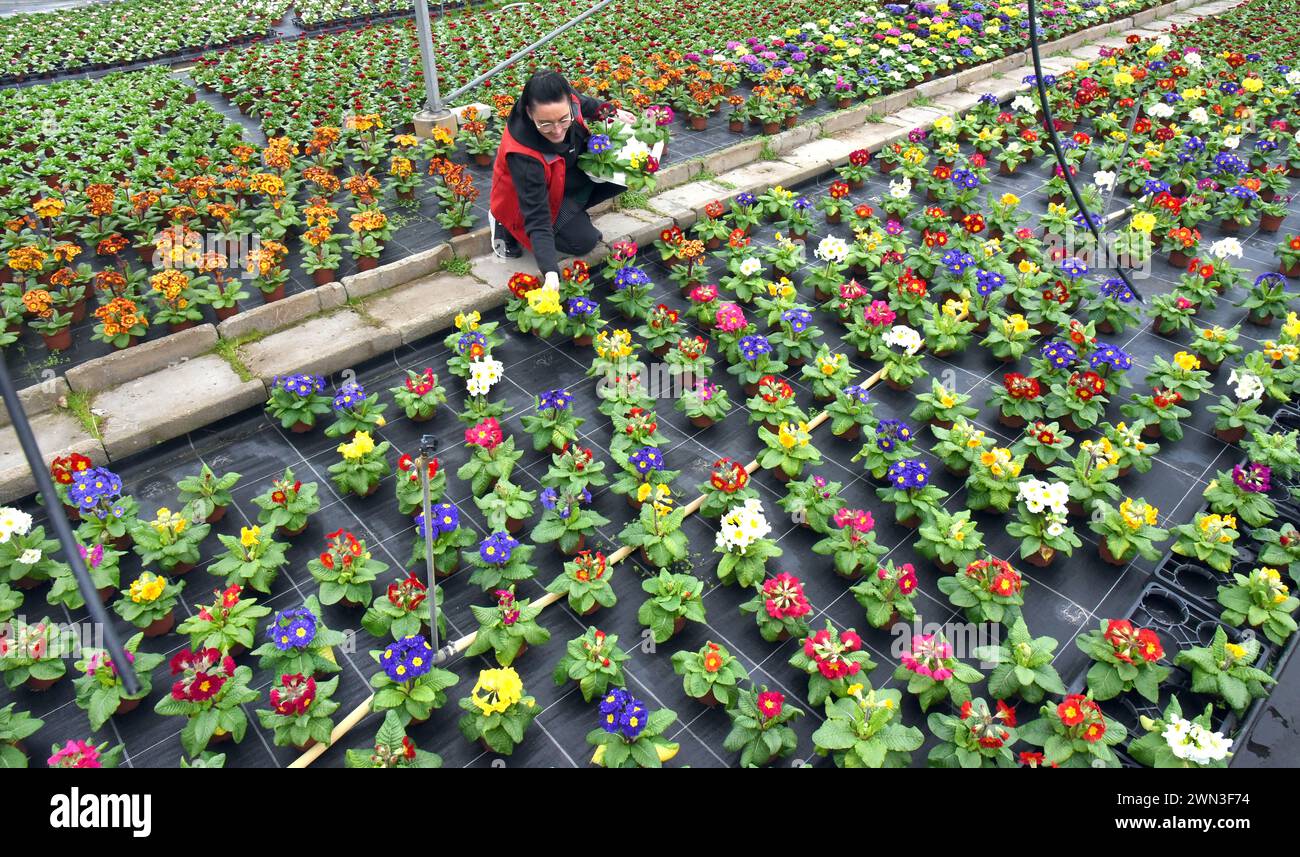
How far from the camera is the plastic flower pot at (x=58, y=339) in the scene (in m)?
4.29

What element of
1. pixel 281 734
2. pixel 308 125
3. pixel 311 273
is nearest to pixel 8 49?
pixel 308 125

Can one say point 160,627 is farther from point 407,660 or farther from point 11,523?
point 407,660

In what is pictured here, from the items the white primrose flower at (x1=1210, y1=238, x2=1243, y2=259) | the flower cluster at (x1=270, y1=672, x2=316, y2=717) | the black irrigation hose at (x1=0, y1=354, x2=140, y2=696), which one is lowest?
the flower cluster at (x1=270, y1=672, x2=316, y2=717)

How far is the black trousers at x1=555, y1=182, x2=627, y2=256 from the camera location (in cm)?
512

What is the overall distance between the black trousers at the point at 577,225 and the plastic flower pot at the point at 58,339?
2873 mm

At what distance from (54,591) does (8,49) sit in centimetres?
1090

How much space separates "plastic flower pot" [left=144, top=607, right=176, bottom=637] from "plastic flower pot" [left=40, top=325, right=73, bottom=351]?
2.23 m

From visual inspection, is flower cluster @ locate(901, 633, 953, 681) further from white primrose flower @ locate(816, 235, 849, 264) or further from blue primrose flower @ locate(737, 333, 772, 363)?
white primrose flower @ locate(816, 235, 849, 264)

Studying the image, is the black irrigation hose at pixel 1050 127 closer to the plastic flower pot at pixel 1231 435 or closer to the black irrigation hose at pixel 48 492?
the plastic flower pot at pixel 1231 435

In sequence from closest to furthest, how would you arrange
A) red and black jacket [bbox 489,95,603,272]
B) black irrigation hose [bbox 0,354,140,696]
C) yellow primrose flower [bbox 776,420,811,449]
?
black irrigation hose [bbox 0,354,140,696] → yellow primrose flower [bbox 776,420,811,449] → red and black jacket [bbox 489,95,603,272]

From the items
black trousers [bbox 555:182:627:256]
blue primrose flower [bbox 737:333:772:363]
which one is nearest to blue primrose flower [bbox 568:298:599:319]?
black trousers [bbox 555:182:627:256]

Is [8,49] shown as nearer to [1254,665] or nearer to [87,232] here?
[87,232]

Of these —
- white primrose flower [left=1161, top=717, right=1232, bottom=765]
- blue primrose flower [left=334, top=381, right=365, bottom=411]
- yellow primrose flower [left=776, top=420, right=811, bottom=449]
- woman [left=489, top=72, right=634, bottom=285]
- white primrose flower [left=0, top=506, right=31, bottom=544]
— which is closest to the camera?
white primrose flower [left=1161, top=717, right=1232, bottom=765]
